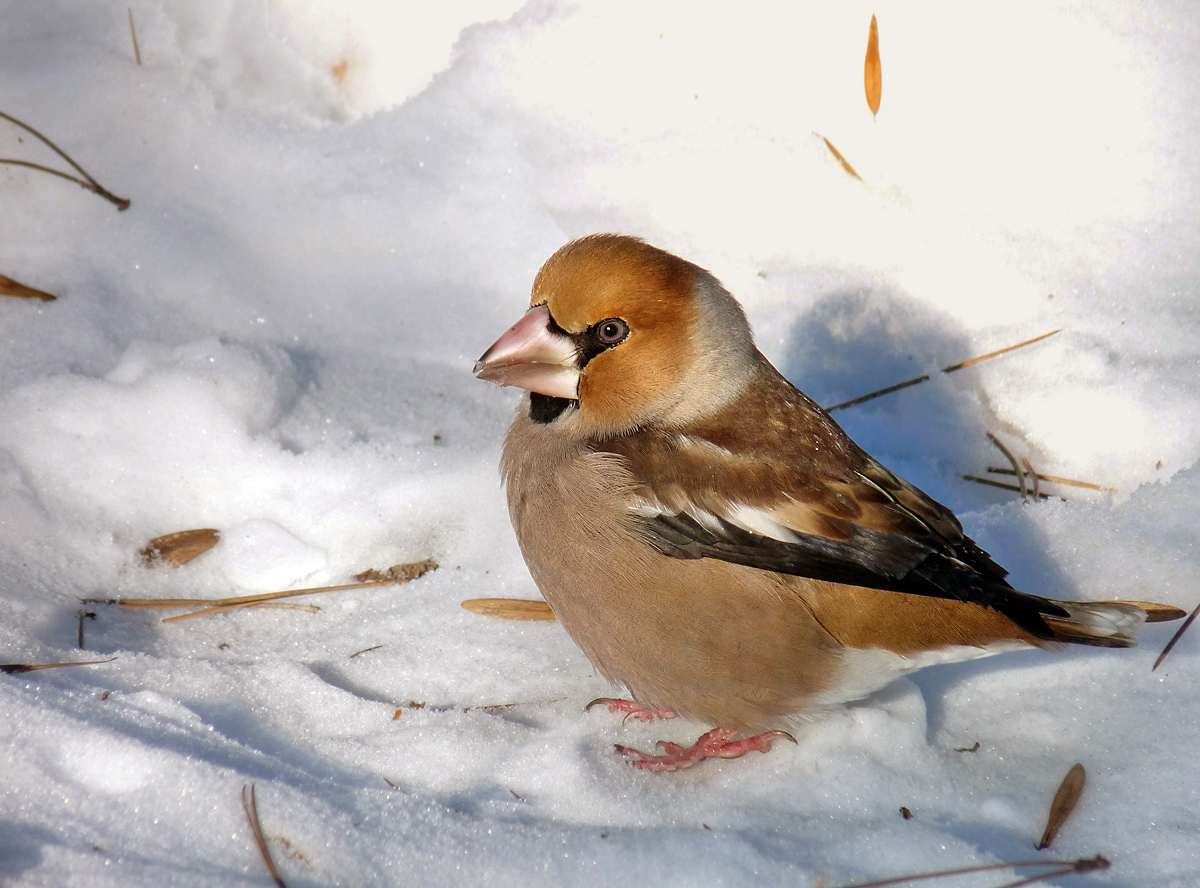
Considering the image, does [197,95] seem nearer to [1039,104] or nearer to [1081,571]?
[1039,104]

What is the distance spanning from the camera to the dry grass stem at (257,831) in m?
2.25

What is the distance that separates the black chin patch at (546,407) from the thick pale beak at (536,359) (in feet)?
0.22

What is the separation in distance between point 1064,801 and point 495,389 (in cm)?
250

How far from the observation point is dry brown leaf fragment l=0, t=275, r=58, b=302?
12.5 feet

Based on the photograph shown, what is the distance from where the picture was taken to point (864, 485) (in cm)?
281

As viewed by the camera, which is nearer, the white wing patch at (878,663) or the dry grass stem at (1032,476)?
the white wing patch at (878,663)

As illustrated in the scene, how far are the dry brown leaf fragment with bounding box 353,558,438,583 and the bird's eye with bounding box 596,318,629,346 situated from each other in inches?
42.8

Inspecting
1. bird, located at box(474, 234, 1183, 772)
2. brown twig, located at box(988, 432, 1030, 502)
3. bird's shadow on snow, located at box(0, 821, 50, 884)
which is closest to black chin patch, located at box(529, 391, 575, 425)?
bird, located at box(474, 234, 1183, 772)

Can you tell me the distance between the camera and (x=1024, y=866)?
242 cm

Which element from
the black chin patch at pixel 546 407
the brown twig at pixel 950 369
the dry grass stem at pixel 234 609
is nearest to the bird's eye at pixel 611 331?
the black chin patch at pixel 546 407

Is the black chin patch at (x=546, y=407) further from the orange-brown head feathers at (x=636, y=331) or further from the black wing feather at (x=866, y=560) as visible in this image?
the black wing feather at (x=866, y=560)

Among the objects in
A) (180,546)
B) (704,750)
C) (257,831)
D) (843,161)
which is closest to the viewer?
(257,831)

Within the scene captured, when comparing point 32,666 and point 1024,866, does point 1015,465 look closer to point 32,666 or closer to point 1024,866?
point 1024,866

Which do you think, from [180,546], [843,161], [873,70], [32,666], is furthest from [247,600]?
[873,70]
